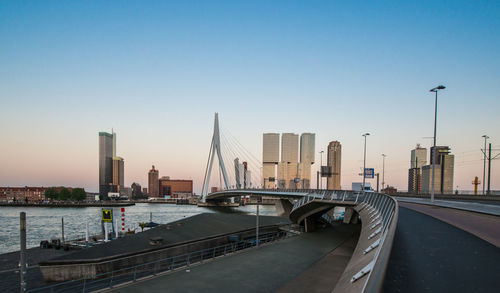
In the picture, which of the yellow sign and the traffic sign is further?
the traffic sign

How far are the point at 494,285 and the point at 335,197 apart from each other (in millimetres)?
25402

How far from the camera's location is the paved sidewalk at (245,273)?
14.6 metres

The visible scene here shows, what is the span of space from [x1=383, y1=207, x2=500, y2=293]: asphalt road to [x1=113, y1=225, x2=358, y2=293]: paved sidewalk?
32.0ft

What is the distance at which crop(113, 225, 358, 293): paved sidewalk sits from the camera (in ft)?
47.9

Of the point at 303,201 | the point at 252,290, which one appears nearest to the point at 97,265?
the point at 252,290

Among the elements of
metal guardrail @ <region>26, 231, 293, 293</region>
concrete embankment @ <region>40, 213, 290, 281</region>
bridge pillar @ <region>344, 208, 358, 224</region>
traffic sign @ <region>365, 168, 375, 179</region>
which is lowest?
metal guardrail @ <region>26, 231, 293, 293</region>

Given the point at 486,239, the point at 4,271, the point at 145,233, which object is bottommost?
the point at 4,271

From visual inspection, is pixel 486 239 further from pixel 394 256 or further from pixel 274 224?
pixel 274 224

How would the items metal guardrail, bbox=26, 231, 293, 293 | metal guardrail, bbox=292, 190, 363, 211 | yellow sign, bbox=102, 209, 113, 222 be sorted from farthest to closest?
yellow sign, bbox=102, 209, 113, 222, metal guardrail, bbox=292, 190, 363, 211, metal guardrail, bbox=26, 231, 293, 293

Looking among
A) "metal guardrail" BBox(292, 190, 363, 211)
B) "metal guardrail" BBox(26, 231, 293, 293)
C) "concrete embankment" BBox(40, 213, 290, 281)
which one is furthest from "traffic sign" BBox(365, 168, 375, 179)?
"metal guardrail" BBox(26, 231, 293, 293)

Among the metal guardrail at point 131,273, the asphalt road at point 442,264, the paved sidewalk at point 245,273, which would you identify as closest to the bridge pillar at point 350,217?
the metal guardrail at point 131,273

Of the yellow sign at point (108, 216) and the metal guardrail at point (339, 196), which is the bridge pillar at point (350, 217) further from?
the yellow sign at point (108, 216)

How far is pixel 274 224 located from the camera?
40.3 meters

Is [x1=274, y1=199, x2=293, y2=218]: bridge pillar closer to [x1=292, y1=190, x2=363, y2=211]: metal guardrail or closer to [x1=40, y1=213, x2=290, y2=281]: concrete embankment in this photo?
[x1=40, y1=213, x2=290, y2=281]: concrete embankment
